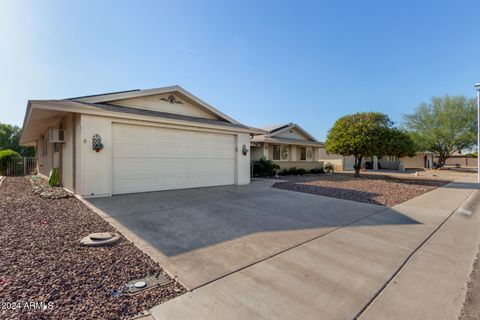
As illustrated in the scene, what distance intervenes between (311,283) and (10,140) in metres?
50.1

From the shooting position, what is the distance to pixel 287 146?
19266 millimetres

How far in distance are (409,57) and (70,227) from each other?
18652 mm

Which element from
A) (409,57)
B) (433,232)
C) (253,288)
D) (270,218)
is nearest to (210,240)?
(253,288)

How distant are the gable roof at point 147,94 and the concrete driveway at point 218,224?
12.8 feet

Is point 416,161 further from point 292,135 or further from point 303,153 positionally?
point 292,135

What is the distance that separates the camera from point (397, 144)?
46.4ft

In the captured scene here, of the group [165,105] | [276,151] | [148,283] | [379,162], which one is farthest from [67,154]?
[379,162]

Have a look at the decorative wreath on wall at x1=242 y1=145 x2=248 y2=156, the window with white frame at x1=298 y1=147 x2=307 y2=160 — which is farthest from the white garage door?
the window with white frame at x1=298 y1=147 x2=307 y2=160

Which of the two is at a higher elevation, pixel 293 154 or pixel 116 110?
pixel 116 110

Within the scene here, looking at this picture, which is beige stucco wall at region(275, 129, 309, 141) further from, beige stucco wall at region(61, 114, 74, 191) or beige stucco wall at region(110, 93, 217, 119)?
beige stucco wall at region(61, 114, 74, 191)

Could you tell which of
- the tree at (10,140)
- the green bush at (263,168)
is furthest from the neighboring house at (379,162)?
the tree at (10,140)

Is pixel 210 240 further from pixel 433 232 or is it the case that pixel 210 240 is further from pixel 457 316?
pixel 433 232

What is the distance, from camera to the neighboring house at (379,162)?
28.7 meters

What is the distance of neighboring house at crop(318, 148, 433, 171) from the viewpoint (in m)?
28.7
